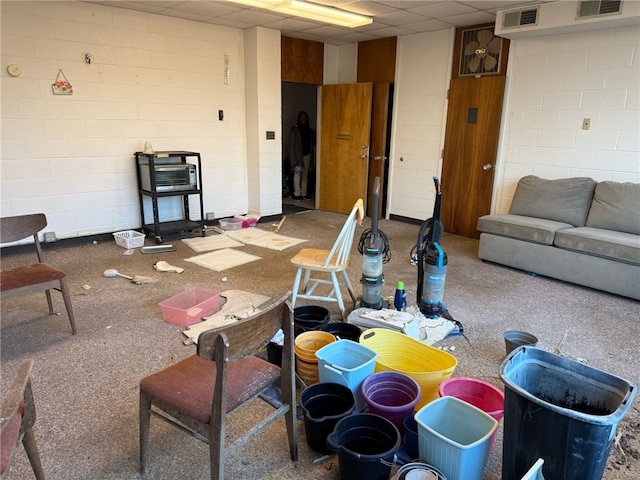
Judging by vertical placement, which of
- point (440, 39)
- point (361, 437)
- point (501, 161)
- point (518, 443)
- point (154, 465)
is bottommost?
point (154, 465)

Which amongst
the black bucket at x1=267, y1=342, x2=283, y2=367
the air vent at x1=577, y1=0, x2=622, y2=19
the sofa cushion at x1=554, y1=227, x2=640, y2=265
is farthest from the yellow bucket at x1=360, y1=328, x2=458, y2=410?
the air vent at x1=577, y1=0, x2=622, y2=19

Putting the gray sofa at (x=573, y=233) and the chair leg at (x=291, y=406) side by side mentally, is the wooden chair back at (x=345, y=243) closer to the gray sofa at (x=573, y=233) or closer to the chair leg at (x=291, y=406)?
the chair leg at (x=291, y=406)

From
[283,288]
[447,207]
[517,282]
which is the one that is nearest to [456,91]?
[447,207]

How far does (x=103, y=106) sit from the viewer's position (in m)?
4.75

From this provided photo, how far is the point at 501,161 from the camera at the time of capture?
5.10 m

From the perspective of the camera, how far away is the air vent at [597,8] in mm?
3688

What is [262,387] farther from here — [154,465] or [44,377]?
[44,377]

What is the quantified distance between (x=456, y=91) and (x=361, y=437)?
474 cm

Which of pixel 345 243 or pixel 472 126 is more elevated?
pixel 472 126

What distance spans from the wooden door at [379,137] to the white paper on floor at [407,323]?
3175mm

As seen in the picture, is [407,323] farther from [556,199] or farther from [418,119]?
[418,119]

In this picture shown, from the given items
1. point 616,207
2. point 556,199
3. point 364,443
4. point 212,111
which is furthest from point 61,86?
point 616,207

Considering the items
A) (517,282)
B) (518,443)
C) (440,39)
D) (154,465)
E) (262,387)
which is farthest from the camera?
(440,39)

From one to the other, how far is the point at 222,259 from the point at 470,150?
3.31m
